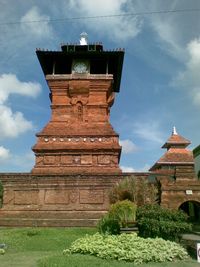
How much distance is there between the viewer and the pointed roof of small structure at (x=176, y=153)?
94.4ft

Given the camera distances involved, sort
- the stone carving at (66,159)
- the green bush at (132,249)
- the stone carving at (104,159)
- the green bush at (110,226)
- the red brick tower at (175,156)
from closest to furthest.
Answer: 1. the green bush at (132,249)
2. the green bush at (110,226)
3. the stone carving at (104,159)
4. the stone carving at (66,159)
5. the red brick tower at (175,156)

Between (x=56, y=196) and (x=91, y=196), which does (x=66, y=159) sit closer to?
(x=56, y=196)

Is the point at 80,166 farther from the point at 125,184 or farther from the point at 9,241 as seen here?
the point at 9,241

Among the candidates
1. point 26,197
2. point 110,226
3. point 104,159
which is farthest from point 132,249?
point 104,159

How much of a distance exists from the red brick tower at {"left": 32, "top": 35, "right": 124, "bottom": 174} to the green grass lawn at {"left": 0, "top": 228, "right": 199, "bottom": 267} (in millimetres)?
5698

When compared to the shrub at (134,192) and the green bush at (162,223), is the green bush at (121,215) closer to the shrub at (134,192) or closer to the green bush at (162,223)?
the green bush at (162,223)

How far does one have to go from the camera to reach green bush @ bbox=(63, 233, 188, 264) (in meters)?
9.96

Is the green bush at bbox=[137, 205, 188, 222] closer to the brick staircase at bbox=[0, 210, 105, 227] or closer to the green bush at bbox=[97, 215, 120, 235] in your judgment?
the green bush at bbox=[97, 215, 120, 235]

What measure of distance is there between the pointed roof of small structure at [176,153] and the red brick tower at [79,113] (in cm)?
654

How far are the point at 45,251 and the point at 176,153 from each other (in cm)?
2023

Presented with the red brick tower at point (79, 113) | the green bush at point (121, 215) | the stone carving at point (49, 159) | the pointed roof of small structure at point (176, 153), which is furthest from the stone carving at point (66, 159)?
the green bush at point (121, 215)

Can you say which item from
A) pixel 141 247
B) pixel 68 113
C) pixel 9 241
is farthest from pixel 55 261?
pixel 68 113

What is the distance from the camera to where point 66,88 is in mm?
26266

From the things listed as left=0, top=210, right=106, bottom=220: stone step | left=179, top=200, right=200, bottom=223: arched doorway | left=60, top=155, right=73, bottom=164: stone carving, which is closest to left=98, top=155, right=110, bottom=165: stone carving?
left=60, top=155, right=73, bottom=164: stone carving
